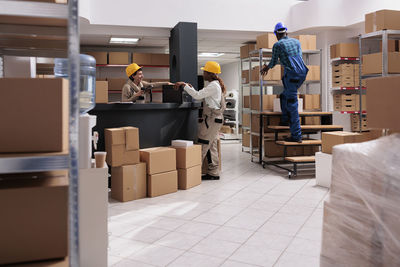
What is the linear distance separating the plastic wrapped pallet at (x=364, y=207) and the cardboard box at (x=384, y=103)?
10 centimetres

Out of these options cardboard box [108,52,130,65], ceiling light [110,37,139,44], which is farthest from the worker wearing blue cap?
cardboard box [108,52,130,65]

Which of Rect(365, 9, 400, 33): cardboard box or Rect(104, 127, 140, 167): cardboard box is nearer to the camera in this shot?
Rect(104, 127, 140, 167): cardboard box

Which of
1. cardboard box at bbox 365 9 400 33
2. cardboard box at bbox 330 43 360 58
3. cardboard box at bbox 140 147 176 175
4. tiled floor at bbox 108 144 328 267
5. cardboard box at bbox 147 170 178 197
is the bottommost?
tiled floor at bbox 108 144 328 267

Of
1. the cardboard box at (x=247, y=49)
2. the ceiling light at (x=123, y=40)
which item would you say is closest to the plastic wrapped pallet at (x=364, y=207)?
the cardboard box at (x=247, y=49)

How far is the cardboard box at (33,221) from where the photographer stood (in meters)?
1.40

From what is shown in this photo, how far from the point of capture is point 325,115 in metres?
6.93

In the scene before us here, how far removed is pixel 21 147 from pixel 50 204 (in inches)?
9.2

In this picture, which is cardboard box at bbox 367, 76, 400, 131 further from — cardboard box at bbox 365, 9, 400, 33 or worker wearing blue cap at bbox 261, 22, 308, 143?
cardboard box at bbox 365, 9, 400, 33

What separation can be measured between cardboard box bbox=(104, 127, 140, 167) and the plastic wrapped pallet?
2.99 m

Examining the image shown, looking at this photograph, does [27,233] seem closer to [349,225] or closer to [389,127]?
[349,225]

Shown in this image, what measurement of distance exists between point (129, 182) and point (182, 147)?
2.89 feet

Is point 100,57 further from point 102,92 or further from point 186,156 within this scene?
point 186,156

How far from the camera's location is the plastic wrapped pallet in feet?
5.29

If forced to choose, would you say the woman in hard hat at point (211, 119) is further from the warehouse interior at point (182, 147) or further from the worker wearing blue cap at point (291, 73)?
the worker wearing blue cap at point (291, 73)
